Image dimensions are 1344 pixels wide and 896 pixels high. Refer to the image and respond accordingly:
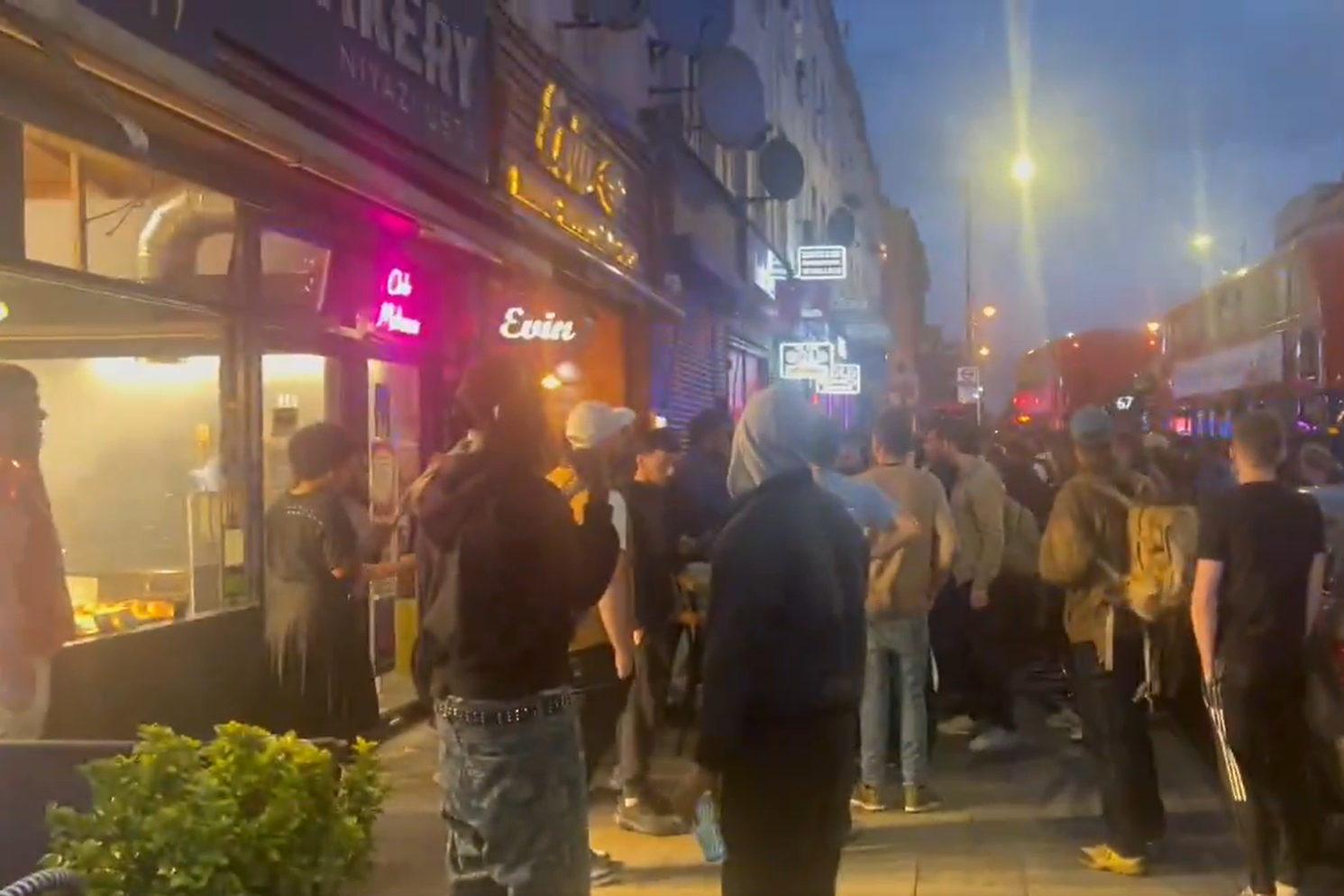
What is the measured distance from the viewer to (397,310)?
35.3 ft

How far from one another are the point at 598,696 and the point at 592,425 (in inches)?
46.3

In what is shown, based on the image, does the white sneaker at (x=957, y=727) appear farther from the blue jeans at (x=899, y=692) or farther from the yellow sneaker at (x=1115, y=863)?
the yellow sneaker at (x=1115, y=863)

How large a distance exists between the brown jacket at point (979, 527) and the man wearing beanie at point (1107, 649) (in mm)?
2215

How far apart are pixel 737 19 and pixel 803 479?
19.9 m

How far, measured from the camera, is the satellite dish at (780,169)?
21.6 metres

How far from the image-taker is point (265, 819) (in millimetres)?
4121

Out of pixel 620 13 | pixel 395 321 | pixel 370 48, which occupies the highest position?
pixel 620 13

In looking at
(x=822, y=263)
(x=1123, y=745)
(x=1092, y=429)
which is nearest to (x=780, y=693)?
(x=1123, y=745)

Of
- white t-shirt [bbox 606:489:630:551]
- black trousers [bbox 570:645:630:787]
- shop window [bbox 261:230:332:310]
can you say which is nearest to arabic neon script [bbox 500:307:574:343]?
shop window [bbox 261:230:332:310]

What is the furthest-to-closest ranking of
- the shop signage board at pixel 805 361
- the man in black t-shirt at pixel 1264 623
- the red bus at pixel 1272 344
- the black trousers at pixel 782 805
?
the shop signage board at pixel 805 361
the red bus at pixel 1272 344
the man in black t-shirt at pixel 1264 623
the black trousers at pixel 782 805

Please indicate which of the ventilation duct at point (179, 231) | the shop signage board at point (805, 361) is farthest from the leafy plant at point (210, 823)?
the shop signage board at point (805, 361)

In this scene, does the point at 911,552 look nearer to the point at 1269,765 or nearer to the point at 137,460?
the point at 1269,765

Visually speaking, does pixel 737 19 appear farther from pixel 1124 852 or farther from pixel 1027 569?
pixel 1124 852

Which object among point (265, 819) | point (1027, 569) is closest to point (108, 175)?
point (265, 819)
